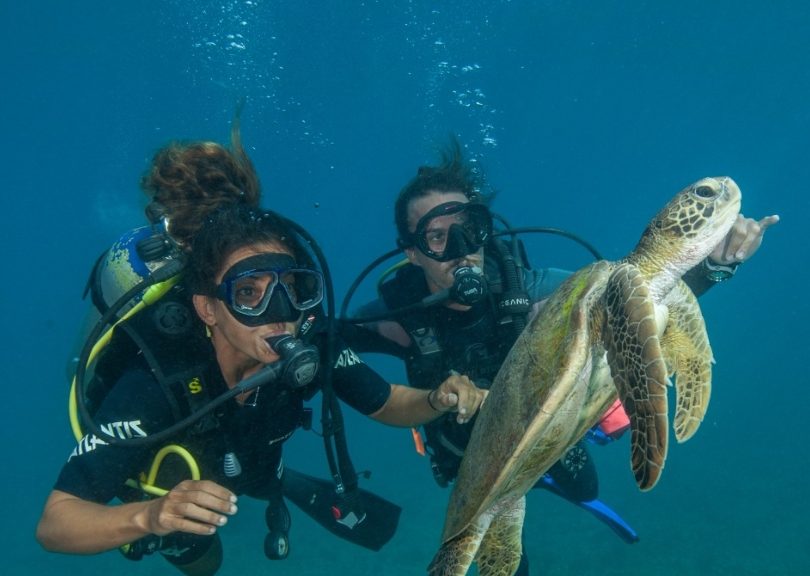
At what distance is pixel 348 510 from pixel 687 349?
8.00 feet

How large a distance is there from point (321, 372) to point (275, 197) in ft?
162

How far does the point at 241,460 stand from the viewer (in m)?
3.20

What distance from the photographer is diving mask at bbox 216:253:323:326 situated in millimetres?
2590

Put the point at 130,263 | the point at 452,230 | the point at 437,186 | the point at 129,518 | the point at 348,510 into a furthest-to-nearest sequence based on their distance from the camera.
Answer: the point at 437,186
the point at 452,230
the point at 348,510
the point at 130,263
the point at 129,518

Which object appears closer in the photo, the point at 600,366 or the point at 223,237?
the point at 600,366

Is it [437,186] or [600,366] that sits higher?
[437,186]

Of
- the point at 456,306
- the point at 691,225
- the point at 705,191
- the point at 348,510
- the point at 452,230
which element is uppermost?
the point at 452,230

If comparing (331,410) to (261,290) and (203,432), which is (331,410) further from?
(261,290)

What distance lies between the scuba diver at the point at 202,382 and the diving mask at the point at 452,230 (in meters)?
1.27

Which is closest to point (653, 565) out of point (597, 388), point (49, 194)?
point (597, 388)

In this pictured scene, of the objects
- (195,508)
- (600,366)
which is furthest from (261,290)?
(600,366)

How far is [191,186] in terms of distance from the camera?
9.29 feet

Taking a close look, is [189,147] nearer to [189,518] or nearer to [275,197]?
[189,518]

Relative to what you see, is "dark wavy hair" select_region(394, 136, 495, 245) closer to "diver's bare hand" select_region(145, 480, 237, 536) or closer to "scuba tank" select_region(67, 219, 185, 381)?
"scuba tank" select_region(67, 219, 185, 381)
